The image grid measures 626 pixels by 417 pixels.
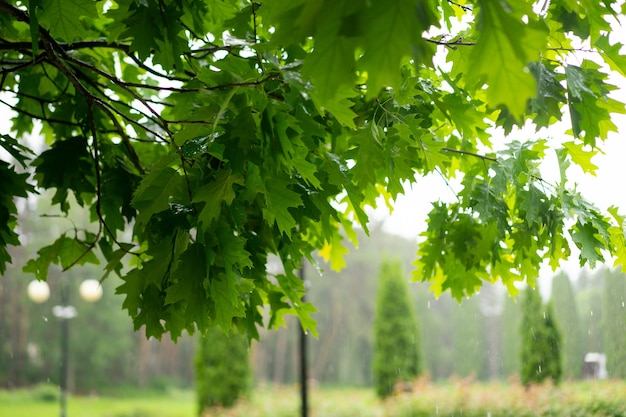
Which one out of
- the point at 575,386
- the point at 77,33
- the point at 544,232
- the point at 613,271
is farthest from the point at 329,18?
the point at 575,386

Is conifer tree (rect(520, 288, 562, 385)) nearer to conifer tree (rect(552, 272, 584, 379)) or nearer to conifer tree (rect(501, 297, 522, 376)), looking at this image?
conifer tree (rect(552, 272, 584, 379))

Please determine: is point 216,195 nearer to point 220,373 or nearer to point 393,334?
point 220,373

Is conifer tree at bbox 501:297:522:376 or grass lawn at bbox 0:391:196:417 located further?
grass lawn at bbox 0:391:196:417

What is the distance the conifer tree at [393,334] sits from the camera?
11.0m

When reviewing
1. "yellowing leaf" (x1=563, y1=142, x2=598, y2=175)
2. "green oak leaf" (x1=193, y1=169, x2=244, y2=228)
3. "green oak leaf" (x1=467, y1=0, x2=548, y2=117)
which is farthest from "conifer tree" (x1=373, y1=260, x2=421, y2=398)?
"green oak leaf" (x1=467, y1=0, x2=548, y2=117)

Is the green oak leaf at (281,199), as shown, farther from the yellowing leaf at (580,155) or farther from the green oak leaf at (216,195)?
the yellowing leaf at (580,155)

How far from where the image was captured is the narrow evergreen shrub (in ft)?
32.9

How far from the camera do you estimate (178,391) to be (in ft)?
64.3

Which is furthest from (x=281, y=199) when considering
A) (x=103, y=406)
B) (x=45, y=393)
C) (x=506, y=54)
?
(x=103, y=406)

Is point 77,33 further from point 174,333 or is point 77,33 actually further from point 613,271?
point 613,271

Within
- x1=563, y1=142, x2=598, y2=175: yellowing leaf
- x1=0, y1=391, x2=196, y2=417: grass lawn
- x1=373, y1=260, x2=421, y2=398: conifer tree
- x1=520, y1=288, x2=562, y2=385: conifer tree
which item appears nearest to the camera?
x1=563, y1=142, x2=598, y2=175: yellowing leaf

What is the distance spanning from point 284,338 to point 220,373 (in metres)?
8.84

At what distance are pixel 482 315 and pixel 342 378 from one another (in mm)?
4748

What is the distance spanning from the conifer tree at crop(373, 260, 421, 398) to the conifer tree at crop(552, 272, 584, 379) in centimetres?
254
